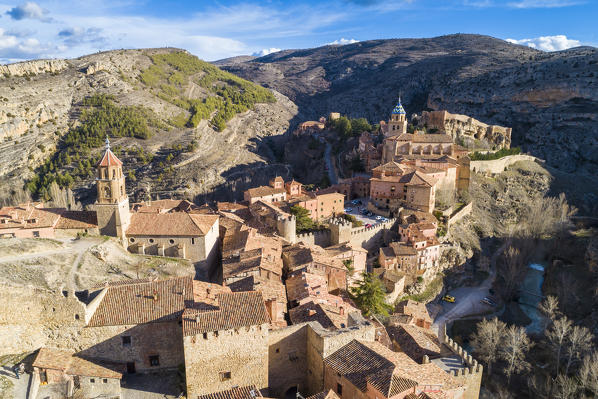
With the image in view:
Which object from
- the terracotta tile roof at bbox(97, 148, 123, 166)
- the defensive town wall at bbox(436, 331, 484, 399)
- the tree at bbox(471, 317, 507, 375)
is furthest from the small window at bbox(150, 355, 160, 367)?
the tree at bbox(471, 317, 507, 375)

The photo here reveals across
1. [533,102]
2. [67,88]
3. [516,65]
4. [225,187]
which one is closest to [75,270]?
[225,187]

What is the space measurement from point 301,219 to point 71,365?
78.5ft

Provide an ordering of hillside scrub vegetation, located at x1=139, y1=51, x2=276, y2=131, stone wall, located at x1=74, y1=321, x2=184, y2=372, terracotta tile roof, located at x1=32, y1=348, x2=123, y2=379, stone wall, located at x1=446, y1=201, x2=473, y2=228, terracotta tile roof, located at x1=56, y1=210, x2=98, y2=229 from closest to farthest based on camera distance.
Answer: terracotta tile roof, located at x1=32, y1=348, x2=123, y2=379 < stone wall, located at x1=74, y1=321, x2=184, y2=372 < terracotta tile roof, located at x1=56, y1=210, x2=98, y2=229 < stone wall, located at x1=446, y1=201, x2=473, y2=228 < hillside scrub vegetation, located at x1=139, y1=51, x2=276, y2=131

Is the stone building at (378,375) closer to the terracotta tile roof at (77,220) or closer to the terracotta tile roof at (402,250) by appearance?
the terracotta tile roof at (77,220)

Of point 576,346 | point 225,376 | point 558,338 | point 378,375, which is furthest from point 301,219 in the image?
point 378,375

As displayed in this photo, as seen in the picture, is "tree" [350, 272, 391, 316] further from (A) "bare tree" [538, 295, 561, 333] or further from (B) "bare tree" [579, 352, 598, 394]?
(A) "bare tree" [538, 295, 561, 333]

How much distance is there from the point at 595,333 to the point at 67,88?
98.7m

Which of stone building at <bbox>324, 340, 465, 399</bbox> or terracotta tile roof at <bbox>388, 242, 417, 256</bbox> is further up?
stone building at <bbox>324, 340, 465, 399</bbox>

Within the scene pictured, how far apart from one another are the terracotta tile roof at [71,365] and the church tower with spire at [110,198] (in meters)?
11.5

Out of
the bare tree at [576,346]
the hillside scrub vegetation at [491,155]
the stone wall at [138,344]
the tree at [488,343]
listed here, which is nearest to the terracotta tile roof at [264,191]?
the tree at [488,343]

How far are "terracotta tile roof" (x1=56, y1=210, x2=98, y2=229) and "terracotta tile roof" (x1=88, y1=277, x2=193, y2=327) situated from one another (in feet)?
33.3

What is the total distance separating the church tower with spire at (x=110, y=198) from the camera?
27891 mm

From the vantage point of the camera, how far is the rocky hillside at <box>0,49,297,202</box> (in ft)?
235

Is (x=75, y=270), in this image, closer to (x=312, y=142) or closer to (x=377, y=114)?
(x=312, y=142)
